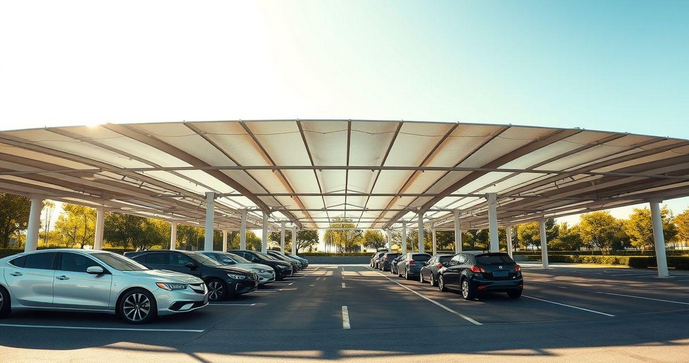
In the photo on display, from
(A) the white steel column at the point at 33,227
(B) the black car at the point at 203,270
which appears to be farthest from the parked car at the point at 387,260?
(A) the white steel column at the point at 33,227

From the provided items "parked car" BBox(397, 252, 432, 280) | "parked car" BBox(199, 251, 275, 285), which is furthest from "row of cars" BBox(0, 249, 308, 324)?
"parked car" BBox(397, 252, 432, 280)

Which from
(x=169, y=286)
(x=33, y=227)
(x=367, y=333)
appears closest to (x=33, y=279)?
(x=169, y=286)

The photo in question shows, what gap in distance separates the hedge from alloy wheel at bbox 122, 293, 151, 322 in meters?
37.9

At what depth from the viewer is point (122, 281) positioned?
8.40 metres

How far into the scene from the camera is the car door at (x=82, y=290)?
8359mm

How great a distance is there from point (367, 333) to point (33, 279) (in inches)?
268

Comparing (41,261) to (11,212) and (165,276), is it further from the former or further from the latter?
(11,212)

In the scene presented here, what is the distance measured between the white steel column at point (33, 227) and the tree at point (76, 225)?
95.5ft

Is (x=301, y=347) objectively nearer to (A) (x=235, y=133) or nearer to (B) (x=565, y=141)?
(A) (x=235, y=133)

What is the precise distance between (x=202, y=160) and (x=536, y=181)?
15939mm

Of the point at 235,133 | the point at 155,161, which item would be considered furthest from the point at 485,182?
the point at 155,161

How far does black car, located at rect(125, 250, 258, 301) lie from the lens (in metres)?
12.4

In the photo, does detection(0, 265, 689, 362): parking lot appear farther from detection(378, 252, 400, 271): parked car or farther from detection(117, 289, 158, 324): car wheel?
detection(378, 252, 400, 271): parked car

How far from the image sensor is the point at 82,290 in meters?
8.40
